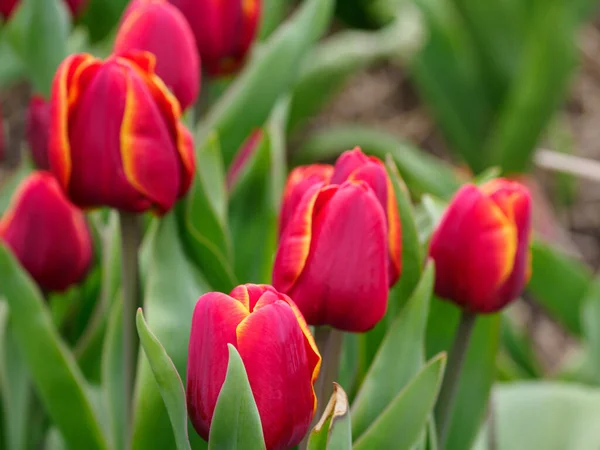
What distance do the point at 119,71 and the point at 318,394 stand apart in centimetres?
19

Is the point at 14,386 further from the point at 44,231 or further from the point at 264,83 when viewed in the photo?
the point at 264,83

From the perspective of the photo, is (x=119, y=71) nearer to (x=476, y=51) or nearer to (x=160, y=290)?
(x=160, y=290)

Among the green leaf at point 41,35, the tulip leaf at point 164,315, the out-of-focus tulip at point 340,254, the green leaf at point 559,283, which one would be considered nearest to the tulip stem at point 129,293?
the tulip leaf at point 164,315

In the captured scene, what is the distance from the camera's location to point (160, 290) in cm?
56

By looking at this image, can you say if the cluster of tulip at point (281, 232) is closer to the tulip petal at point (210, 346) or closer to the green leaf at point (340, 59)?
the tulip petal at point (210, 346)

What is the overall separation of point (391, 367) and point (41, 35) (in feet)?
1.33

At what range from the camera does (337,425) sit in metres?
0.42

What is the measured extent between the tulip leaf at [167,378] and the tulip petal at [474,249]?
173 mm

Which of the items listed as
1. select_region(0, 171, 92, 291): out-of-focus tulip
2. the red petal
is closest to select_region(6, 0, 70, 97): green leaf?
select_region(0, 171, 92, 291): out-of-focus tulip

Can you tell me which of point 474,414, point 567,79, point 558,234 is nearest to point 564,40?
point 567,79

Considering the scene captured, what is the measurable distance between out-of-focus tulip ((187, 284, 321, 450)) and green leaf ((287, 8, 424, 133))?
Answer: 2.74 ft

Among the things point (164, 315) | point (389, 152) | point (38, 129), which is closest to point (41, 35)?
point (38, 129)

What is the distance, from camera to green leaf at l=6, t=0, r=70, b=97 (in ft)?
2.44

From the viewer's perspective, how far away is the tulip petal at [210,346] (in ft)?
1.29
